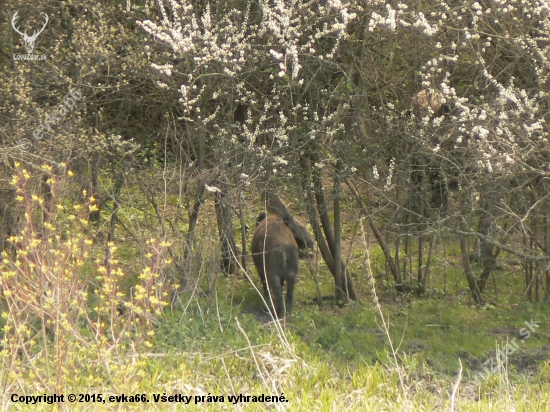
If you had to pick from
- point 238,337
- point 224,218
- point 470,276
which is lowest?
point 238,337

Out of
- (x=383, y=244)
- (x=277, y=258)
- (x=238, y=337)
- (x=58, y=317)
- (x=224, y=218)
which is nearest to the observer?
(x=58, y=317)

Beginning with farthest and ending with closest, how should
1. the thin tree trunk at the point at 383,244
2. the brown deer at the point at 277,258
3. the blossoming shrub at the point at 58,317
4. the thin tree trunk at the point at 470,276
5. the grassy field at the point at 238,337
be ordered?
the thin tree trunk at the point at 470,276, the thin tree trunk at the point at 383,244, the brown deer at the point at 277,258, the grassy field at the point at 238,337, the blossoming shrub at the point at 58,317

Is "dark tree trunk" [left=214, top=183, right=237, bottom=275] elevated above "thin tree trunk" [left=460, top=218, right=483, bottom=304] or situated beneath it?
elevated above

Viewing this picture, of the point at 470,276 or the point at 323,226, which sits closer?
the point at 323,226

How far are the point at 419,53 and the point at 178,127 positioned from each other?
137 inches

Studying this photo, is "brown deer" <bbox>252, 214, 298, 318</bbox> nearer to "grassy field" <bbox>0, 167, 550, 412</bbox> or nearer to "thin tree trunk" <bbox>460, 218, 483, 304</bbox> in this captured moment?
"grassy field" <bbox>0, 167, 550, 412</bbox>

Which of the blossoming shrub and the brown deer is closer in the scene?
the blossoming shrub

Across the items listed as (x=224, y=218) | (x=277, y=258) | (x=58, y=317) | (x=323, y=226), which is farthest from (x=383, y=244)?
(x=58, y=317)

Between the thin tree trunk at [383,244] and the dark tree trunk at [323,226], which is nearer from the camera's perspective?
the dark tree trunk at [323,226]

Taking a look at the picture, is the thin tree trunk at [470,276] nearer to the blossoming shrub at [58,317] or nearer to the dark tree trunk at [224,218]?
the dark tree trunk at [224,218]

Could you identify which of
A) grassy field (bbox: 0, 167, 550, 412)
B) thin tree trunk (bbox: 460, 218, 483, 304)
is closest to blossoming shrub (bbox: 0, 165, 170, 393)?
grassy field (bbox: 0, 167, 550, 412)

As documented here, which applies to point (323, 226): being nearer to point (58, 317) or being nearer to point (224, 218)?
point (224, 218)

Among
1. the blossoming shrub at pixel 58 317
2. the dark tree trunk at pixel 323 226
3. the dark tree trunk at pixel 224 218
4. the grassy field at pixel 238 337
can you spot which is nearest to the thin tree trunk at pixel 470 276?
the grassy field at pixel 238 337

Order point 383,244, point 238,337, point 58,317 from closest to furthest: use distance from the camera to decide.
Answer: point 58,317
point 238,337
point 383,244
